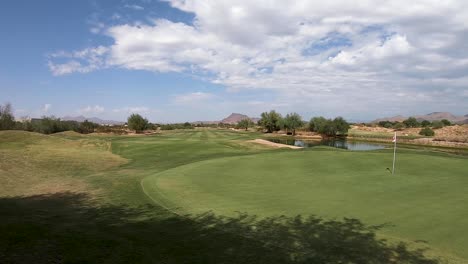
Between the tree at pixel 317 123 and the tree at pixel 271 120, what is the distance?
12.4 m

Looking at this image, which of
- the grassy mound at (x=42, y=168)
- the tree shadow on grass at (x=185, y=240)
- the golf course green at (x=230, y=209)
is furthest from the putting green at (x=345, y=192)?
the grassy mound at (x=42, y=168)

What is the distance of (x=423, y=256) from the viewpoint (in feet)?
22.8

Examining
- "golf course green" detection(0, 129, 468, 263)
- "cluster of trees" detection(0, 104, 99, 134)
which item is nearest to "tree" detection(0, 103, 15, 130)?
"cluster of trees" detection(0, 104, 99, 134)

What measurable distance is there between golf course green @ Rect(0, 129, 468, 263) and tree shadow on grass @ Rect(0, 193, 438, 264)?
0.08 feet

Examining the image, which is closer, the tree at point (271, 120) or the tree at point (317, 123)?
the tree at point (317, 123)

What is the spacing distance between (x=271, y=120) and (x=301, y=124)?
12852mm

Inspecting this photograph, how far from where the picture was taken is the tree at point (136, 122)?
10806cm

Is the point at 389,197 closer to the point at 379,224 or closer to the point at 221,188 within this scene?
the point at 379,224

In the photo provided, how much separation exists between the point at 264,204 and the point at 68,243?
20.7ft

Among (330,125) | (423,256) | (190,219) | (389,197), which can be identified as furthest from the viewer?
(330,125)

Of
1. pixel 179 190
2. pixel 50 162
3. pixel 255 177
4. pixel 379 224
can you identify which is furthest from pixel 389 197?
pixel 50 162

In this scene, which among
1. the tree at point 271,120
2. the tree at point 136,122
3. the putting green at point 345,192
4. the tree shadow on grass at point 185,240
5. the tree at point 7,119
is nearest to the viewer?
the tree shadow on grass at point 185,240

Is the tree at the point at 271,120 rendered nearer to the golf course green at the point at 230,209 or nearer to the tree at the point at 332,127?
the tree at the point at 332,127

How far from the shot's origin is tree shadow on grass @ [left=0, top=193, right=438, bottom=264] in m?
6.69
